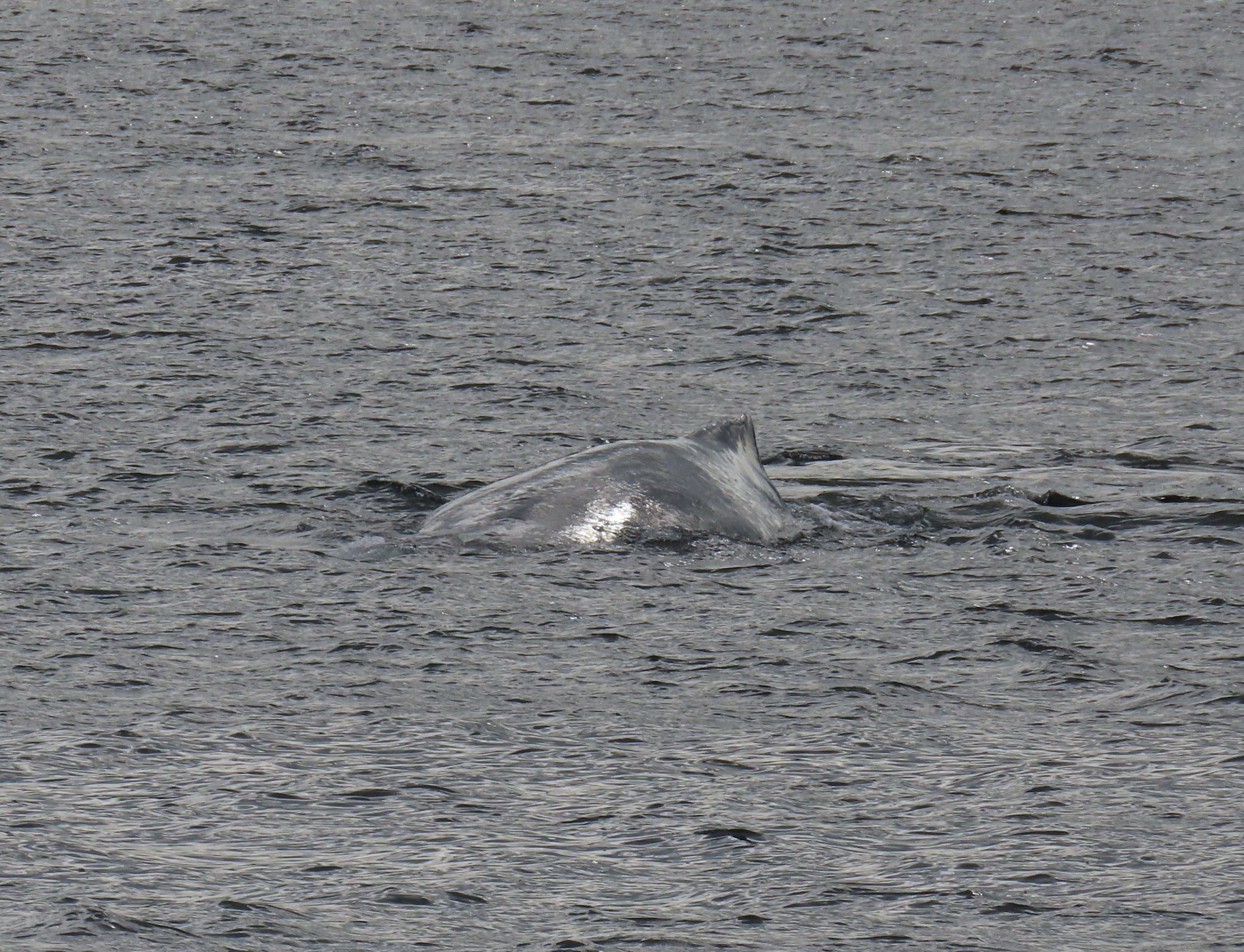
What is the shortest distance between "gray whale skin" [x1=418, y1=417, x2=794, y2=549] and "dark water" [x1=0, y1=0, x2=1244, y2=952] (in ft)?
0.57

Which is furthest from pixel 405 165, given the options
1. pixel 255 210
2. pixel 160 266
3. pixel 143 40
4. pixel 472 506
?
pixel 472 506

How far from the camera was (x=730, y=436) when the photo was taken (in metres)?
7.99

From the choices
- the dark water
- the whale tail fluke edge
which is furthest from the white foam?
the whale tail fluke edge

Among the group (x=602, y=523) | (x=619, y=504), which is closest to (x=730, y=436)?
(x=619, y=504)

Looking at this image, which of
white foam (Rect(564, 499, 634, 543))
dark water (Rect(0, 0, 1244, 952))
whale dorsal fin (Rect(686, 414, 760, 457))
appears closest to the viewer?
dark water (Rect(0, 0, 1244, 952))

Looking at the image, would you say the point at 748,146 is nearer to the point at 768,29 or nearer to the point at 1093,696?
the point at 768,29

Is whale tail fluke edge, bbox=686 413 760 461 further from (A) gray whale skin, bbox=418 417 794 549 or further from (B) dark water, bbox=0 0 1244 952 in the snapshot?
(B) dark water, bbox=0 0 1244 952

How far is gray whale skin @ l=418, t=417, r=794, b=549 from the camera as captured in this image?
7289 mm

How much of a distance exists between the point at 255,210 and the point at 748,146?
3.52 meters

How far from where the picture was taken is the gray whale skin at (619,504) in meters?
7.29

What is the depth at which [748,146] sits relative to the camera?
570 inches

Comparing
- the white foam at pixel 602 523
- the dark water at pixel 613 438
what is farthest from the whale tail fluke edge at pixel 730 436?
the white foam at pixel 602 523

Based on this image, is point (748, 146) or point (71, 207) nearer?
point (71, 207)

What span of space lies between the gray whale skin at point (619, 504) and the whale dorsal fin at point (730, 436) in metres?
0.12
